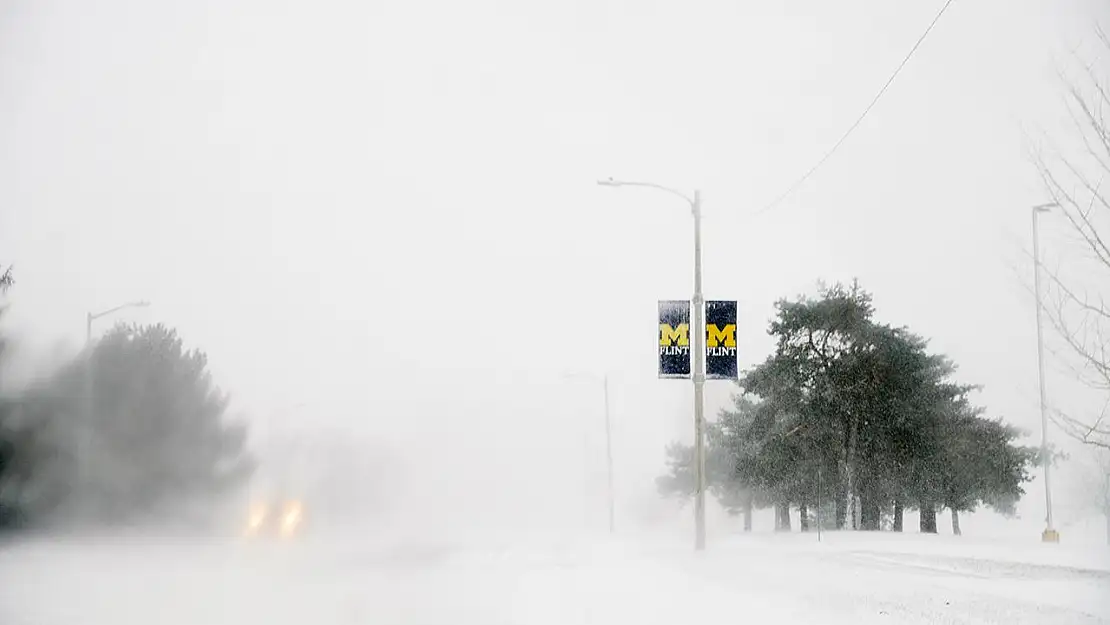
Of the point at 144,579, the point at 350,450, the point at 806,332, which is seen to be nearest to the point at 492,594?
Answer: the point at 144,579

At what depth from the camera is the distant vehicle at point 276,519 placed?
189ft

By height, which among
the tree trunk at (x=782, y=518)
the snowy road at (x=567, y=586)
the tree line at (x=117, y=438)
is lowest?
the tree trunk at (x=782, y=518)

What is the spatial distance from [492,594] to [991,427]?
4391cm

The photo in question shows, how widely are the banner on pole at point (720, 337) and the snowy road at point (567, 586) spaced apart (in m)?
4.45

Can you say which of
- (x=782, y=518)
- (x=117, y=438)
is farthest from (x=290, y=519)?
(x=782, y=518)

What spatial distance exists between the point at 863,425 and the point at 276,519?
29744mm

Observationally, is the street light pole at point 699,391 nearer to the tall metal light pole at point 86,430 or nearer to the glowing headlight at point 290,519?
the tall metal light pole at point 86,430

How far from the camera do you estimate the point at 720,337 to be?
28875mm

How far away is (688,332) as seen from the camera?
29.0 metres

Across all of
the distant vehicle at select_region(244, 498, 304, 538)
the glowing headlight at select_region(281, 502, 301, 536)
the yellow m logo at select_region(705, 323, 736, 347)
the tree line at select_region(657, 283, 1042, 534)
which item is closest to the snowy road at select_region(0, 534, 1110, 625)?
the yellow m logo at select_region(705, 323, 736, 347)

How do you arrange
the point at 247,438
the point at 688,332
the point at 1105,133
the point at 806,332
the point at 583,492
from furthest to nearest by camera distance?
the point at 583,492, the point at 247,438, the point at 806,332, the point at 688,332, the point at 1105,133

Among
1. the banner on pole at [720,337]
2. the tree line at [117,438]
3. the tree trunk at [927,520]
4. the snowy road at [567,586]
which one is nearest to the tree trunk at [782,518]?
the tree trunk at [927,520]

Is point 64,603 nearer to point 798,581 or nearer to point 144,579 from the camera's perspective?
point 144,579

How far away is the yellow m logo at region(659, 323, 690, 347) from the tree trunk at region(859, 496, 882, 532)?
Result: 102 feet
